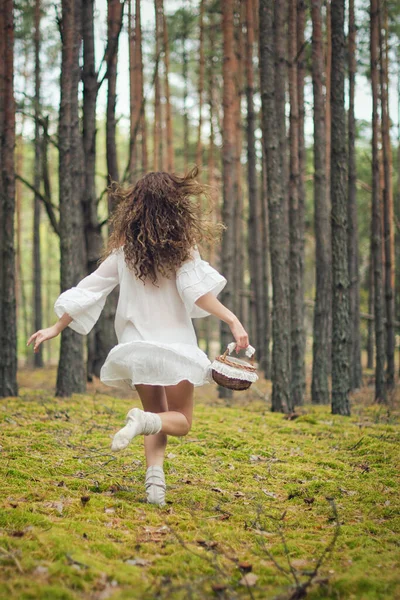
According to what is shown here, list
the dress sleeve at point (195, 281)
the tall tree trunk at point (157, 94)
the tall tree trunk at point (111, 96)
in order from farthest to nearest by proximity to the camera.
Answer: the tall tree trunk at point (157, 94) < the tall tree trunk at point (111, 96) < the dress sleeve at point (195, 281)

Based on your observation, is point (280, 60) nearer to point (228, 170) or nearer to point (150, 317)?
point (228, 170)

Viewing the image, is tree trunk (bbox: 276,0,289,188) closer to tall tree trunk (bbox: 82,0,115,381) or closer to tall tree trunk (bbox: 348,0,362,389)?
tall tree trunk (bbox: 348,0,362,389)

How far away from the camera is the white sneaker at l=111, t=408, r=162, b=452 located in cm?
362

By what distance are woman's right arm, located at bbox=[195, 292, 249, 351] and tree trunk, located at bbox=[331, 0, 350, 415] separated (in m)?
4.83

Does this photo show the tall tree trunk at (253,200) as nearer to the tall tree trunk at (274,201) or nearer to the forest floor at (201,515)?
the tall tree trunk at (274,201)

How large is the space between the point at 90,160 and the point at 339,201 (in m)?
5.95

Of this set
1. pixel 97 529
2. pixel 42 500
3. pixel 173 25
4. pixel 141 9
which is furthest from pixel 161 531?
pixel 173 25

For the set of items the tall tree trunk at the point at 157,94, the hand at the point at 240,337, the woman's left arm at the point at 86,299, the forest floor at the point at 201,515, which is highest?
the tall tree trunk at the point at 157,94

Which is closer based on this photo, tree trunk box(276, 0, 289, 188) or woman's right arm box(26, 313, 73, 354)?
woman's right arm box(26, 313, 73, 354)

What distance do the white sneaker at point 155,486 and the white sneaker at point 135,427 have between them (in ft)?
1.26

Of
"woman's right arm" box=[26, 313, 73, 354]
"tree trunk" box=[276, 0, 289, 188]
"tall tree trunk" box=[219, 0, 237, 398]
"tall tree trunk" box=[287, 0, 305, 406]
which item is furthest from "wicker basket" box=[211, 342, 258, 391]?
"tall tree trunk" box=[219, 0, 237, 398]

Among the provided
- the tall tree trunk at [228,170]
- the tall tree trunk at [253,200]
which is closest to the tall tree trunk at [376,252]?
the tall tree trunk at [228,170]

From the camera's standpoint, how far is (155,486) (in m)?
4.08

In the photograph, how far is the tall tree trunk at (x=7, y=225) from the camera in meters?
9.02
